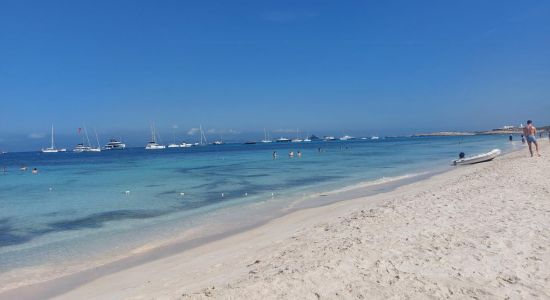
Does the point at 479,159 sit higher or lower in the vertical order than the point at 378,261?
lower

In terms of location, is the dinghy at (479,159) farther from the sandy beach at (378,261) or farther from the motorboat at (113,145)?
the motorboat at (113,145)

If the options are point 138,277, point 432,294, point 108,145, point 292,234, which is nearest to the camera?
point 432,294

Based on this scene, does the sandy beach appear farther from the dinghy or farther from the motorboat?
the motorboat

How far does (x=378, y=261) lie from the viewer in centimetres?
634

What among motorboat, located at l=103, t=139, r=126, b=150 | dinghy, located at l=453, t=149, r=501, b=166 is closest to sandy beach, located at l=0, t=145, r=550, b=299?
dinghy, located at l=453, t=149, r=501, b=166

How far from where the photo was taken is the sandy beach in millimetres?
5402

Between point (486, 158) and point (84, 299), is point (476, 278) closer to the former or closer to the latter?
point (84, 299)

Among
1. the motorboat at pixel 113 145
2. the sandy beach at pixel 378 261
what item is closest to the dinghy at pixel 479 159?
the sandy beach at pixel 378 261

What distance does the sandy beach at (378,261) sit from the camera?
17.7 feet

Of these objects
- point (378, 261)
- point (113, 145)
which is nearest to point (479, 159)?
point (378, 261)

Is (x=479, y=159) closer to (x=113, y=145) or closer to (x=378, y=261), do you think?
(x=378, y=261)

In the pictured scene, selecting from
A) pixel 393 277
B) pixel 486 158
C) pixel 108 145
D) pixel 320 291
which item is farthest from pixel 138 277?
pixel 108 145

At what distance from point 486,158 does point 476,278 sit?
89.2 ft

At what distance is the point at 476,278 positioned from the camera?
5488 millimetres
